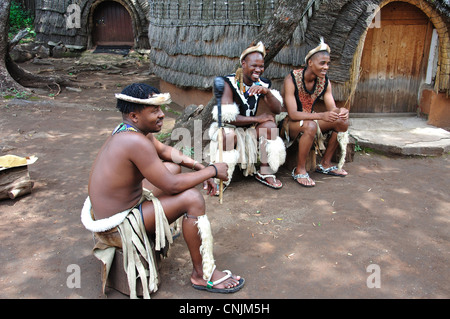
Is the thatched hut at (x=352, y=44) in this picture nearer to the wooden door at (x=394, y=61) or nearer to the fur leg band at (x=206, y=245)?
the wooden door at (x=394, y=61)

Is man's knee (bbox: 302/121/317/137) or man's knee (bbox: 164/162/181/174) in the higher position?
man's knee (bbox: 302/121/317/137)

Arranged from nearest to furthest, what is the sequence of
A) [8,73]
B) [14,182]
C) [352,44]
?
[14,182]
[352,44]
[8,73]

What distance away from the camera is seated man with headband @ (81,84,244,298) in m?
2.52

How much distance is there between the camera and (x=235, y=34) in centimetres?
649

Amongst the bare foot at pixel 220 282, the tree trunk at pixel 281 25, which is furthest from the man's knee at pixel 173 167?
the tree trunk at pixel 281 25

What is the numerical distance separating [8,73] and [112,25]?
6.97m

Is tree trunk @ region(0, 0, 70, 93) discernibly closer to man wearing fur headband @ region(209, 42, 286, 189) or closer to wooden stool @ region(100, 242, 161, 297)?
man wearing fur headband @ region(209, 42, 286, 189)

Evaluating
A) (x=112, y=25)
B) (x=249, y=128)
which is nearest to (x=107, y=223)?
(x=249, y=128)

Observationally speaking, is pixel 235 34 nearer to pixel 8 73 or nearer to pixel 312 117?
pixel 312 117

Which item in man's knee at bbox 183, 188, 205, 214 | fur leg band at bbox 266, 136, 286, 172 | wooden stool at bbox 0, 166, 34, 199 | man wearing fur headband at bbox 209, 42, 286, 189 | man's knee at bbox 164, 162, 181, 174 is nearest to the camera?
man's knee at bbox 183, 188, 205, 214

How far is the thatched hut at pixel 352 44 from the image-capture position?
18.6ft

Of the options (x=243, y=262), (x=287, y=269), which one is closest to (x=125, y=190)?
(x=243, y=262)

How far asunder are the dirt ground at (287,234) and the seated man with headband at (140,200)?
0.84ft

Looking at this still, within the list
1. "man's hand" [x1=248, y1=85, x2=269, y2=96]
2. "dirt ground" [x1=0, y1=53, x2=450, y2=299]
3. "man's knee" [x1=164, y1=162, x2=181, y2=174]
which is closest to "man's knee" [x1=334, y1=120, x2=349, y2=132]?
"dirt ground" [x1=0, y1=53, x2=450, y2=299]
